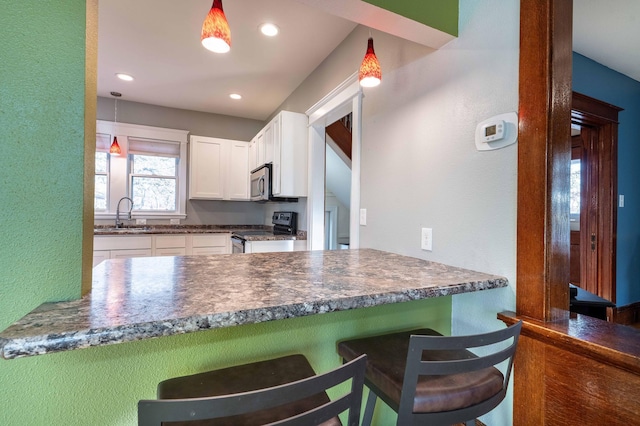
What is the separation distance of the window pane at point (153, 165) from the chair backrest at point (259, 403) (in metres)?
4.55

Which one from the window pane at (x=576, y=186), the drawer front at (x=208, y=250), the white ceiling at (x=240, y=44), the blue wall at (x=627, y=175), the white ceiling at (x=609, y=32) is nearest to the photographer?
the white ceiling at (x=609, y=32)

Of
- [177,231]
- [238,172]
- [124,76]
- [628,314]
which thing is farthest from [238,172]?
[628,314]

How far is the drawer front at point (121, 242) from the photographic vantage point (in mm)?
3383

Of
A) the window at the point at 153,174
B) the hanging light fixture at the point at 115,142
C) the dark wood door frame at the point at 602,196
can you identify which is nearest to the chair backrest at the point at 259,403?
the dark wood door frame at the point at 602,196

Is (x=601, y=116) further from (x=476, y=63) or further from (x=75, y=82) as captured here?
(x=75, y=82)

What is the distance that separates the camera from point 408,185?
1717mm

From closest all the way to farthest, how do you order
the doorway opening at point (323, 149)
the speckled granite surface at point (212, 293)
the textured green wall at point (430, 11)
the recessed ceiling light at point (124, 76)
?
1. the speckled granite surface at point (212, 293)
2. the textured green wall at point (430, 11)
3. the doorway opening at point (323, 149)
4. the recessed ceiling light at point (124, 76)

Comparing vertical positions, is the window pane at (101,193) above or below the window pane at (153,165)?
below

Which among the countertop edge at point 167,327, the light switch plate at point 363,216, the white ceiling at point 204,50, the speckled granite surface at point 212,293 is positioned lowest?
the countertop edge at point 167,327

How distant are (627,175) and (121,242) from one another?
18.1ft

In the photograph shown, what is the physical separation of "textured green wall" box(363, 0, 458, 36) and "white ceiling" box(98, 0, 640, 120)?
0.57m

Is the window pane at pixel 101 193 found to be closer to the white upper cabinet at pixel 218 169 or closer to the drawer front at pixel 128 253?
the drawer front at pixel 128 253

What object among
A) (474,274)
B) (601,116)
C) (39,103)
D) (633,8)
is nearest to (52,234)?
(39,103)

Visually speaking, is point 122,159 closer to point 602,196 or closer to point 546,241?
point 546,241
